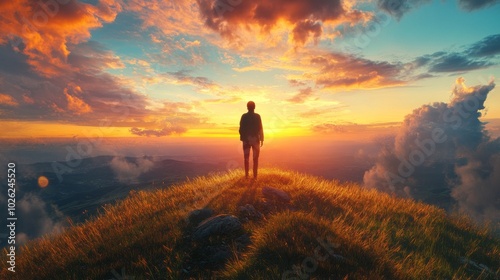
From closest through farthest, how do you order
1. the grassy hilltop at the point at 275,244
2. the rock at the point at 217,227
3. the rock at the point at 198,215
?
the grassy hilltop at the point at 275,244 < the rock at the point at 217,227 < the rock at the point at 198,215

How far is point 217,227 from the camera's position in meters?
7.89

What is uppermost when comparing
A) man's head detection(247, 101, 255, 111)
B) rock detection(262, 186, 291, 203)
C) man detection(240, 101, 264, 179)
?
man's head detection(247, 101, 255, 111)

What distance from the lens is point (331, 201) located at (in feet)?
37.6

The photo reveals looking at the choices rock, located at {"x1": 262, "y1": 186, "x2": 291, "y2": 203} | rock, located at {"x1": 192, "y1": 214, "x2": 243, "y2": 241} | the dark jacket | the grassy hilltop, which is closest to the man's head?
the dark jacket

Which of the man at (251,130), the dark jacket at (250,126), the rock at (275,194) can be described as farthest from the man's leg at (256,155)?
the rock at (275,194)

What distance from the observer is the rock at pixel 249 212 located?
365 inches

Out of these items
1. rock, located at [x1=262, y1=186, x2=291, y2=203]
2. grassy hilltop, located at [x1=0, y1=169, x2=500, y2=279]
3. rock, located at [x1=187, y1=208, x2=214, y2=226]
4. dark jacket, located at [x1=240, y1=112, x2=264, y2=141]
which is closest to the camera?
grassy hilltop, located at [x1=0, y1=169, x2=500, y2=279]

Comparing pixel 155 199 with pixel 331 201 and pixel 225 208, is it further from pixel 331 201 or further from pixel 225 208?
pixel 331 201

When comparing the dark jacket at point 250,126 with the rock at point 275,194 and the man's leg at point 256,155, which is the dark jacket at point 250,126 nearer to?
the man's leg at point 256,155

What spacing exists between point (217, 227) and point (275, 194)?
4.06 meters

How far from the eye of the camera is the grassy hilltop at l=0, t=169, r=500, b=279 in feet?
18.1

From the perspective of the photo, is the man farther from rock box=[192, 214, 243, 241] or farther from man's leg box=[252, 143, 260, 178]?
rock box=[192, 214, 243, 241]

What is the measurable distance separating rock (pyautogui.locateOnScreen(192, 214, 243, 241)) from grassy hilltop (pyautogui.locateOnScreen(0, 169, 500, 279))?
15cm

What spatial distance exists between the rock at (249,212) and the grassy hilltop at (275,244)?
0.64 ft
